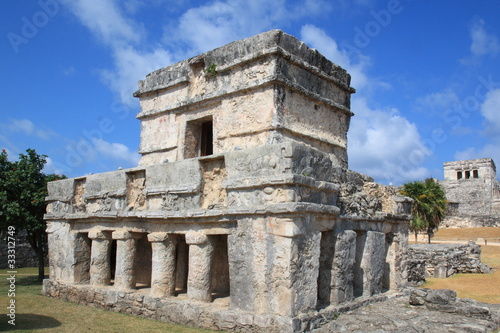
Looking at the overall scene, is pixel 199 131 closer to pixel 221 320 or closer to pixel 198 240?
pixel 198 240

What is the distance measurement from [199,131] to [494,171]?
1787 inches

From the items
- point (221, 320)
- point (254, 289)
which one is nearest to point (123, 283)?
point (221, 320)

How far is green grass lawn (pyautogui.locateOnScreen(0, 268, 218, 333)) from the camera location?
22.2 ft

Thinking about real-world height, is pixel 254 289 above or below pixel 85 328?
above

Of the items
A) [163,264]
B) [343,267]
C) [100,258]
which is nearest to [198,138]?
[100,258]

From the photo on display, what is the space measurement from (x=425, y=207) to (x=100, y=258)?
1854cm

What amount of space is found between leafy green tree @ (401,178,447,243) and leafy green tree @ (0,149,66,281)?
17.8 m

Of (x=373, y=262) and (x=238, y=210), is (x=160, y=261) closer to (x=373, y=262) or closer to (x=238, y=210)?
(x=238, y=210)

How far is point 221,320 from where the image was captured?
6480 millimetres

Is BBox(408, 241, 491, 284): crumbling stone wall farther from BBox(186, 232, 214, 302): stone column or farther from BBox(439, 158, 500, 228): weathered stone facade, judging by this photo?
BBox(439, 158, 500, 228): weathered stone facade

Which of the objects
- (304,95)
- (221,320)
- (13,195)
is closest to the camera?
(221,320)

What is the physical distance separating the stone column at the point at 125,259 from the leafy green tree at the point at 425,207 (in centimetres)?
1777

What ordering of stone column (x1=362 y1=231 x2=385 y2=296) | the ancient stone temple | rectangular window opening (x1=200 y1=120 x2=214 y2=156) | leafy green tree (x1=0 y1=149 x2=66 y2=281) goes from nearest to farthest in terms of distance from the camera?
the ancient stone temple, stone column (x1=362 y1=231 x2=385 y2=296), rectangular window opening (x1=200 y1=120 x2=214 y2=156), leafy green tree (x1=0 y1=149 x2=66 y2=281)

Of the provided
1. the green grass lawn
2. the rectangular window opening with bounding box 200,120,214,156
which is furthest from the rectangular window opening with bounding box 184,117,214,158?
the green grass lawn
